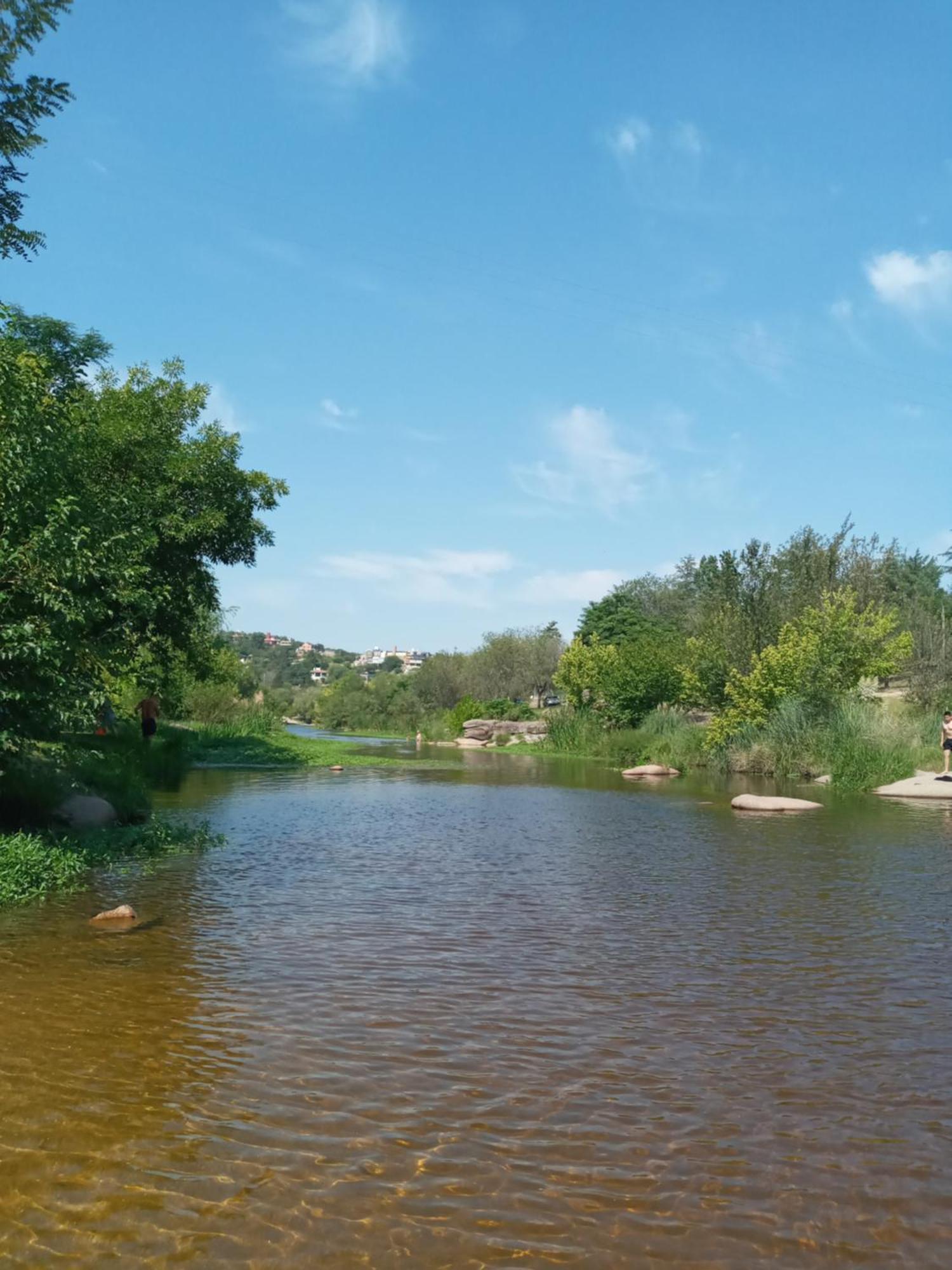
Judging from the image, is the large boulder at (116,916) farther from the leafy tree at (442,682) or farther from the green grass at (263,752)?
the leafy tree at (442,682)

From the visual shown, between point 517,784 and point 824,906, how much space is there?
18786 millimetres

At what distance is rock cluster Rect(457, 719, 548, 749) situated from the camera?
60969 mm

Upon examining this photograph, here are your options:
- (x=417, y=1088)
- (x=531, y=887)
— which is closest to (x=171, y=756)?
(x=531, y=887)

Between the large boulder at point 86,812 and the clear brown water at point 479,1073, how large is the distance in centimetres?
248

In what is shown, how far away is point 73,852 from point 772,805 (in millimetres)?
15360

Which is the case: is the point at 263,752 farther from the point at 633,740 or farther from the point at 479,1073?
the point at 479,1073

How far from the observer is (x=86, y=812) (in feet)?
50.0

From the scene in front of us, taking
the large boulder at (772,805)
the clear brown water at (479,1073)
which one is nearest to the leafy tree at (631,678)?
the large boulder at (772,805)

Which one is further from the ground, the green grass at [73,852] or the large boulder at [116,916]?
the green grass at [73,852]

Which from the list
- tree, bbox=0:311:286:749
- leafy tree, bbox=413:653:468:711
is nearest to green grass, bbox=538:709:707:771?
tree, bbox=0:311:286:749

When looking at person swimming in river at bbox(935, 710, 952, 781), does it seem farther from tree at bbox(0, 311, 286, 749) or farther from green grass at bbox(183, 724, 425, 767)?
tree at bbox(0, 311, 286, 749)

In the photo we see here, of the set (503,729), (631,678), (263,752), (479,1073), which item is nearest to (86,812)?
(479,1073)

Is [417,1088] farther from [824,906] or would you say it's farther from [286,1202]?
[824,906]

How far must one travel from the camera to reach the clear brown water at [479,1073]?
4535 mm
